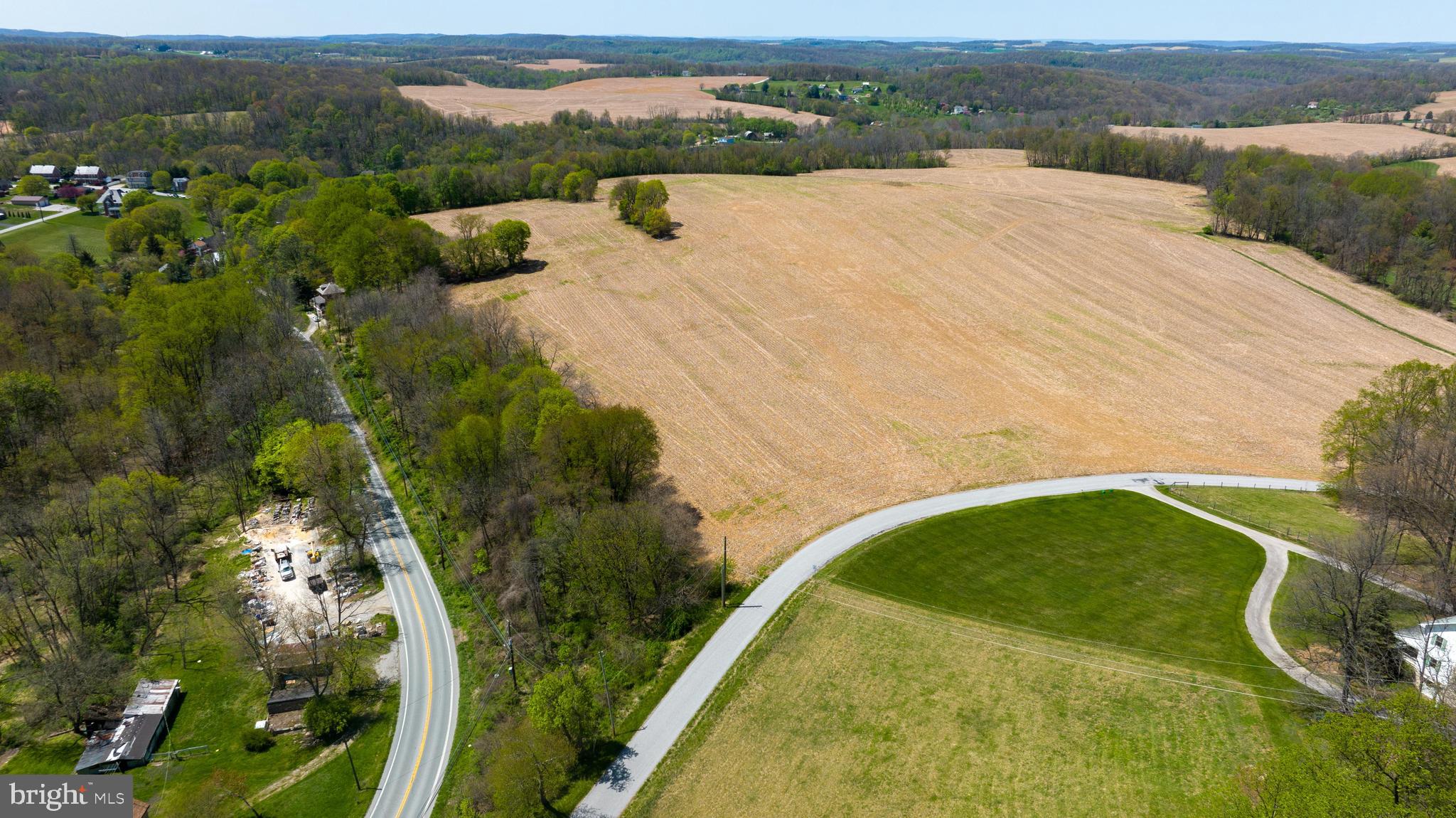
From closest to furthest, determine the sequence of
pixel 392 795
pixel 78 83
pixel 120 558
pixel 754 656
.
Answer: pixel 392 795 < pixel 754 656 < pixel 120 558 < pixel 78 83

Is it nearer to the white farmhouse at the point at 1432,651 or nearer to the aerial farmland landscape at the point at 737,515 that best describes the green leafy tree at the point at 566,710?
the aerial farmland landscape at the point at 737,515

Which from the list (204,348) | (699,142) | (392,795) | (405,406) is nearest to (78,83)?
(699,142)

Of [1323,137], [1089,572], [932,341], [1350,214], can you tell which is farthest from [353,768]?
[1323,137]

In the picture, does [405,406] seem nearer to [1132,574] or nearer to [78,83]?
[1132,574]

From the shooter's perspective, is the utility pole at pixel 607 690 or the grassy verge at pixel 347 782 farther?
the utility pole at pixel 607 690

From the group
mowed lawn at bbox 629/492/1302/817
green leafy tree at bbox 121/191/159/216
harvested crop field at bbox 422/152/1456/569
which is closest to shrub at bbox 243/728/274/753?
mowed lawn at bbox 629/492/1302/817

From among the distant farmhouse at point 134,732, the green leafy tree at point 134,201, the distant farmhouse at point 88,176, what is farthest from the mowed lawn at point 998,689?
the distant farmhouse at point 88,176
